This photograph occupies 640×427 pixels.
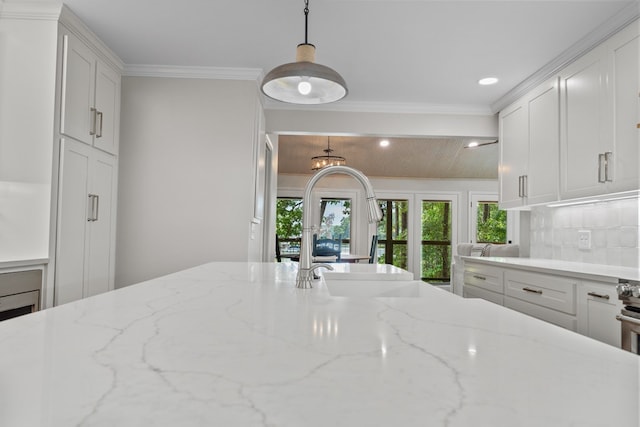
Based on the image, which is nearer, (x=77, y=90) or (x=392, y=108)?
(x=77, y=90)

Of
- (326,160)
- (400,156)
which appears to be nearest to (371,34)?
(326,160)

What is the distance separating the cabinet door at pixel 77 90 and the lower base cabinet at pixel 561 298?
120 inches

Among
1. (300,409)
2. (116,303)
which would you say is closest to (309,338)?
(300,409)

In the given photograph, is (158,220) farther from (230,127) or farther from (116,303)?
(116,303)

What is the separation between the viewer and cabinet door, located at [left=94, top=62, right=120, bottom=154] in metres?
2.94

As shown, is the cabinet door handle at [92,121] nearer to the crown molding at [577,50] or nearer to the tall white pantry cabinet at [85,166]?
the tall white pantry cabinet at [85,166]

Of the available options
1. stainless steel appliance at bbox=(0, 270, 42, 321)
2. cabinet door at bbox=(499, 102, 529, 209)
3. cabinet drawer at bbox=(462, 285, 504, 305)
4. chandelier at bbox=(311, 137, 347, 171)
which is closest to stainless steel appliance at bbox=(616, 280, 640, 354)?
cabinet drawer at bbox=(462, 285, 504, 305)

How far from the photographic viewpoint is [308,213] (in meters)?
1.29

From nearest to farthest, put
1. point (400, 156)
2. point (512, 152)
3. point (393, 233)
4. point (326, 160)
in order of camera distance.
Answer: point (512, 152), point (326, 160), point (400, 156), point (393, 233)

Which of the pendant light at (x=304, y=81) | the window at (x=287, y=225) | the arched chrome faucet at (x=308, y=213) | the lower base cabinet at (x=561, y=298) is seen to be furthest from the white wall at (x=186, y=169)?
the window at (x=287, y=225)

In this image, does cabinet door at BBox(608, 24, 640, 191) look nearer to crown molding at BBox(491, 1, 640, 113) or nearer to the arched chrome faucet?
crown molding at BBox(491, 1, 640, 113)

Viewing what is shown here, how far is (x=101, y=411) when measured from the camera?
393 mm

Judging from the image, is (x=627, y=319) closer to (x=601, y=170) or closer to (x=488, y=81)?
(x=601, y=170)

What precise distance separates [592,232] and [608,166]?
0.66m
